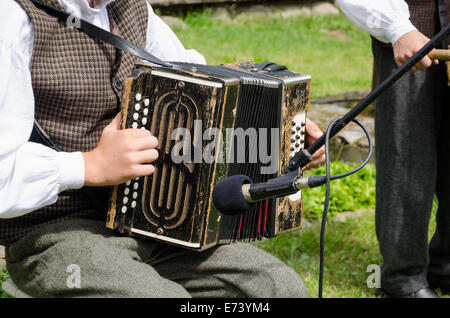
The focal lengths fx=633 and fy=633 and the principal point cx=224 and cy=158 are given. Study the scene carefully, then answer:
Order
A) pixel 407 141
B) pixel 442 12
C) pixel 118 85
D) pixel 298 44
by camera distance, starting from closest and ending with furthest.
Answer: pixel 118 85, pixel 442 12, pixel 407 141, pixel 298 44

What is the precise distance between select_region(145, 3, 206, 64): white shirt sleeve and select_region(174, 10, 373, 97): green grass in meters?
3.95

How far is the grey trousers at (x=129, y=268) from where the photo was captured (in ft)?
5.43

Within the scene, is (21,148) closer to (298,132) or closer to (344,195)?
(298,132)

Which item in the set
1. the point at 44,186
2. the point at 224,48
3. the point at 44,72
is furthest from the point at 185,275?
the point at 224,48

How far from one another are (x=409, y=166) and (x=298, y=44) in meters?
5.62

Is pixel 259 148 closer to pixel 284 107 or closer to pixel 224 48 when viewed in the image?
pixel 284 107

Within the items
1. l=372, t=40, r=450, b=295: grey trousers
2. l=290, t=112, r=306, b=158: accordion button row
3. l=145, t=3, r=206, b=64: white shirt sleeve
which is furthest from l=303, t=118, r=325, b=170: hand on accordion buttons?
l=372, t=40, r=450, b=295: grey trousers

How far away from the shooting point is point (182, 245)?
175 centimetres

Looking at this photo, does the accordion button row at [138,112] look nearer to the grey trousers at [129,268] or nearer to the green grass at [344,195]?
the grey trousers at [129,268]

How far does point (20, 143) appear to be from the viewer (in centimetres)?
158

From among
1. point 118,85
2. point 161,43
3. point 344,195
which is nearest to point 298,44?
point 344,195

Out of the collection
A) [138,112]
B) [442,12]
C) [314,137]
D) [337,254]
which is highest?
[442,12]

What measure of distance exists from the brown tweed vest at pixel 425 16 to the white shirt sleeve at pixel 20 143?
155cm

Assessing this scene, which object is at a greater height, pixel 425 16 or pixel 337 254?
pixel 425 16
